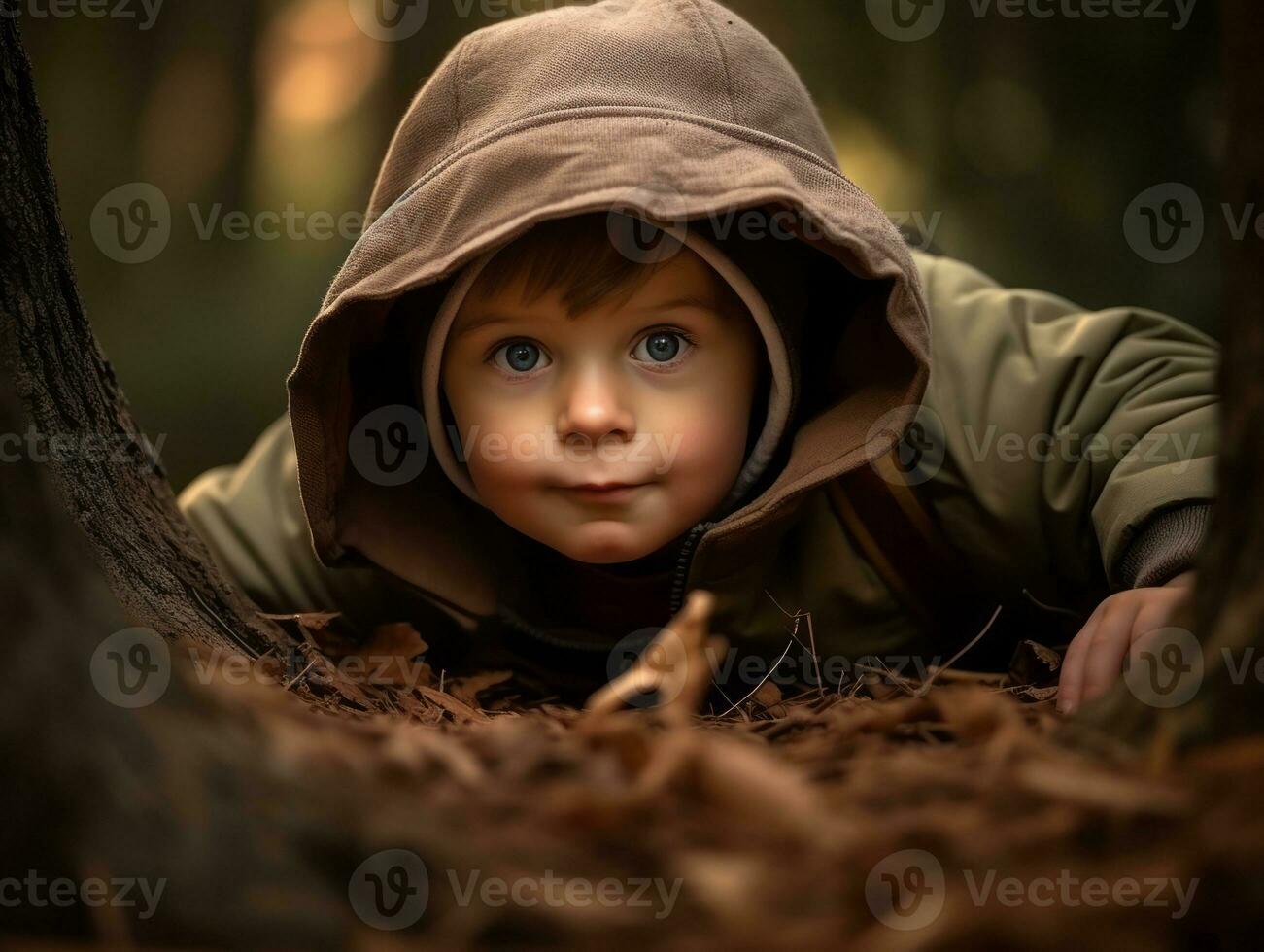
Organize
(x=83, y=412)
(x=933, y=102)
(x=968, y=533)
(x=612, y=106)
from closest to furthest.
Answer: (x=83, y=412)
(x=612, y=106)
(x=968, y=533)
(x=933, y=102)

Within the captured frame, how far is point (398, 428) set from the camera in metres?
1.88

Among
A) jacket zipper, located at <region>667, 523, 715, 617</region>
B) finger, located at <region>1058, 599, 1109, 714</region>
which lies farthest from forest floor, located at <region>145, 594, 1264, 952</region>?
jacket zipper, located at <region>667, 523, 715, 617</region>

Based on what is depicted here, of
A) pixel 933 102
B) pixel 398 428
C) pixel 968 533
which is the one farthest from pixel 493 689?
pixel 933 102

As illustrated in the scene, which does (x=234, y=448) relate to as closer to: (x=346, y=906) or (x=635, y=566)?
(x=635, y=566)

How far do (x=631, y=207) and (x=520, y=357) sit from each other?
267 millimetres

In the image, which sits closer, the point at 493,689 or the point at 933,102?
the point at 493,689

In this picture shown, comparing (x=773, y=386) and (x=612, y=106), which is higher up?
(x=612, y=106)

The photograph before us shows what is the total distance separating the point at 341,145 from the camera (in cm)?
353

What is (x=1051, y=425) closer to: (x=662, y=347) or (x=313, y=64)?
(x=662, y=347)

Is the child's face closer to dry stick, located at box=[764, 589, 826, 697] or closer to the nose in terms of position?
the nose

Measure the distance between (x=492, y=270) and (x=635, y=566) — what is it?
54cm

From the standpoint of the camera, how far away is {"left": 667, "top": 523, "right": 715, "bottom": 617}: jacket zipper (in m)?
1.66

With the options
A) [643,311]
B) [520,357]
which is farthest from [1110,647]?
[520,357]

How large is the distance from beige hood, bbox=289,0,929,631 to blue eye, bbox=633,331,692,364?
0.48 ft
